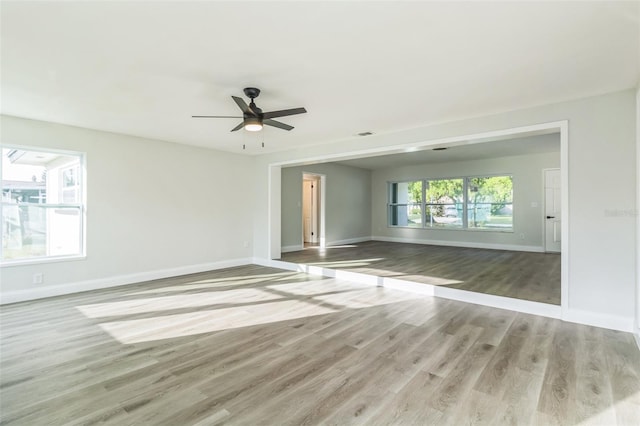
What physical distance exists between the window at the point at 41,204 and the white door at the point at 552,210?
964 centimetres

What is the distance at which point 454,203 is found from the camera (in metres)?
9.34

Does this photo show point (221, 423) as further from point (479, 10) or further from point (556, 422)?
point (479, 10)

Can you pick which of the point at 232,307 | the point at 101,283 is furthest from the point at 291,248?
the point at 232,307

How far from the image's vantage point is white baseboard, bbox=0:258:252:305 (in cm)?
413

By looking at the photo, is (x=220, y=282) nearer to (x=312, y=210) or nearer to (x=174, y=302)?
(x=174, y=302)

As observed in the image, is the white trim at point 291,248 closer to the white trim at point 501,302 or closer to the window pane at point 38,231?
the window pane at point 38,231

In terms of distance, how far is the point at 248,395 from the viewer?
6.83 feet

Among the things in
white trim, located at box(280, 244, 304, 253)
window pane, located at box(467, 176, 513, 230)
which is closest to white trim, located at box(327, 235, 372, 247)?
white trim, located at box(280, 244, 304, 253)

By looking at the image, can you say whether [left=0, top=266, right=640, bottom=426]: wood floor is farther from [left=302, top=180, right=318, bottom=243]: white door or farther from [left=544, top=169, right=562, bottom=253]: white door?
[left=302, top=180, right=318, bottom=243]: white door

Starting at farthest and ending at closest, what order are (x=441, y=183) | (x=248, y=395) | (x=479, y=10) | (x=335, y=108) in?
(x=441, y=183) < (x=335, y=108) < (x=248, y=395) < (x=479, y=10)

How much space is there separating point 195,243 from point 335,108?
3819mm

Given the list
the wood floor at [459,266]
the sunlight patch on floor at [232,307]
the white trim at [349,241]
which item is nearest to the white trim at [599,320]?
the wood floor at [459,266]

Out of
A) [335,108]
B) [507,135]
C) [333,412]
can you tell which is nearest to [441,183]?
[507,135]

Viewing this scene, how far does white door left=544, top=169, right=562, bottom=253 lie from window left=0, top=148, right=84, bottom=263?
9.64 meters
